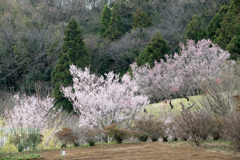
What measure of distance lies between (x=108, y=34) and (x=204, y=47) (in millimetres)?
14990

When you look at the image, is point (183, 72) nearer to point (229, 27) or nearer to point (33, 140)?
point (229, 27)

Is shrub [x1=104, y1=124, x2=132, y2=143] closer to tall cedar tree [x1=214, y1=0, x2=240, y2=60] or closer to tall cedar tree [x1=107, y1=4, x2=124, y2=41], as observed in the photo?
tall cedar tree [x1=214, y1=0, x2=240, y2=60]

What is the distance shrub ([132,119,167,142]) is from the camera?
1030 centimetres

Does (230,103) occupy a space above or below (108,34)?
below

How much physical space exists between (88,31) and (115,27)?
124 inches

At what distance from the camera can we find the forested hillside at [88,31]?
24812mm

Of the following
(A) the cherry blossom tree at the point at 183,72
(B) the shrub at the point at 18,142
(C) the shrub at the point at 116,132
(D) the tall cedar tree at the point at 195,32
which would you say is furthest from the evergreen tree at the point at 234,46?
(B) the shrub at the point at 18,142

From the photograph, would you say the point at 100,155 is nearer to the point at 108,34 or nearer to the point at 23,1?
the point at 108,34

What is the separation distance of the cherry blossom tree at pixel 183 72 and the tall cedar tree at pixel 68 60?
16.7 feet

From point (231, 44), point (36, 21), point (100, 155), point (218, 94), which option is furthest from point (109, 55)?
point (100, 155)

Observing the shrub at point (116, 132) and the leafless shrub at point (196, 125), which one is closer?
the leafless shrub at point (196, 125)

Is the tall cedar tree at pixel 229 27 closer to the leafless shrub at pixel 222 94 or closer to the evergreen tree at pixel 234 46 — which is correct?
the evergreen tree at pixel 234 46

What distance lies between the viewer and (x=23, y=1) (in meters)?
33.4

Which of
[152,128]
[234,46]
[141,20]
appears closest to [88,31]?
[141,20]
